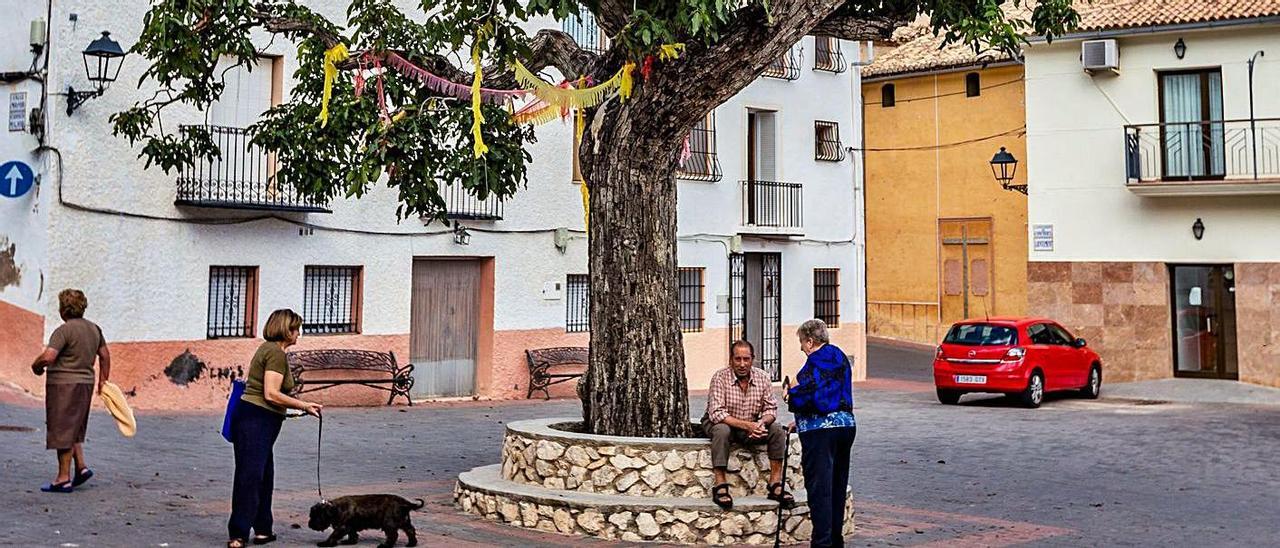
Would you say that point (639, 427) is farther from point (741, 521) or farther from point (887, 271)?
point (887, 271)

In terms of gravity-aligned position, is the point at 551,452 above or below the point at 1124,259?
below

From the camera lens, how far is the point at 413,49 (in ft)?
35.4

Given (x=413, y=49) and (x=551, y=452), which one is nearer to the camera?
(x=551, y=452)

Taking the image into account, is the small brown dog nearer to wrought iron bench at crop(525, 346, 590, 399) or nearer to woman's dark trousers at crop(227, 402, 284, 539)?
woman's dark trousers at crop(227, 402, 284, 539)

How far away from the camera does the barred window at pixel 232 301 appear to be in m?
16.8

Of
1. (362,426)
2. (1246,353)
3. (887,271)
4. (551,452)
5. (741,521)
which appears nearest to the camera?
(741,521)

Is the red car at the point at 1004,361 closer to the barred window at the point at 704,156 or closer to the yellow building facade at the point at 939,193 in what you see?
the barred window at the point at 704,156

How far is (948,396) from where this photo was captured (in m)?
20.2

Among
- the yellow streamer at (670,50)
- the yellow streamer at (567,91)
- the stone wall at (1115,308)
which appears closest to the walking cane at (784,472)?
the yellow streamer at (670,50)

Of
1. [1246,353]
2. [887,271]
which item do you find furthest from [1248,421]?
[887,271]

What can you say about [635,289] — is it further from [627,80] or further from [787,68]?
[787,68]

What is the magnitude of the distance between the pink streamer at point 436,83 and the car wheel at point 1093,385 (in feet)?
47.7

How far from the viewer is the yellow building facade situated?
31594 millimetres

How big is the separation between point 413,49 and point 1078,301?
17.3m
